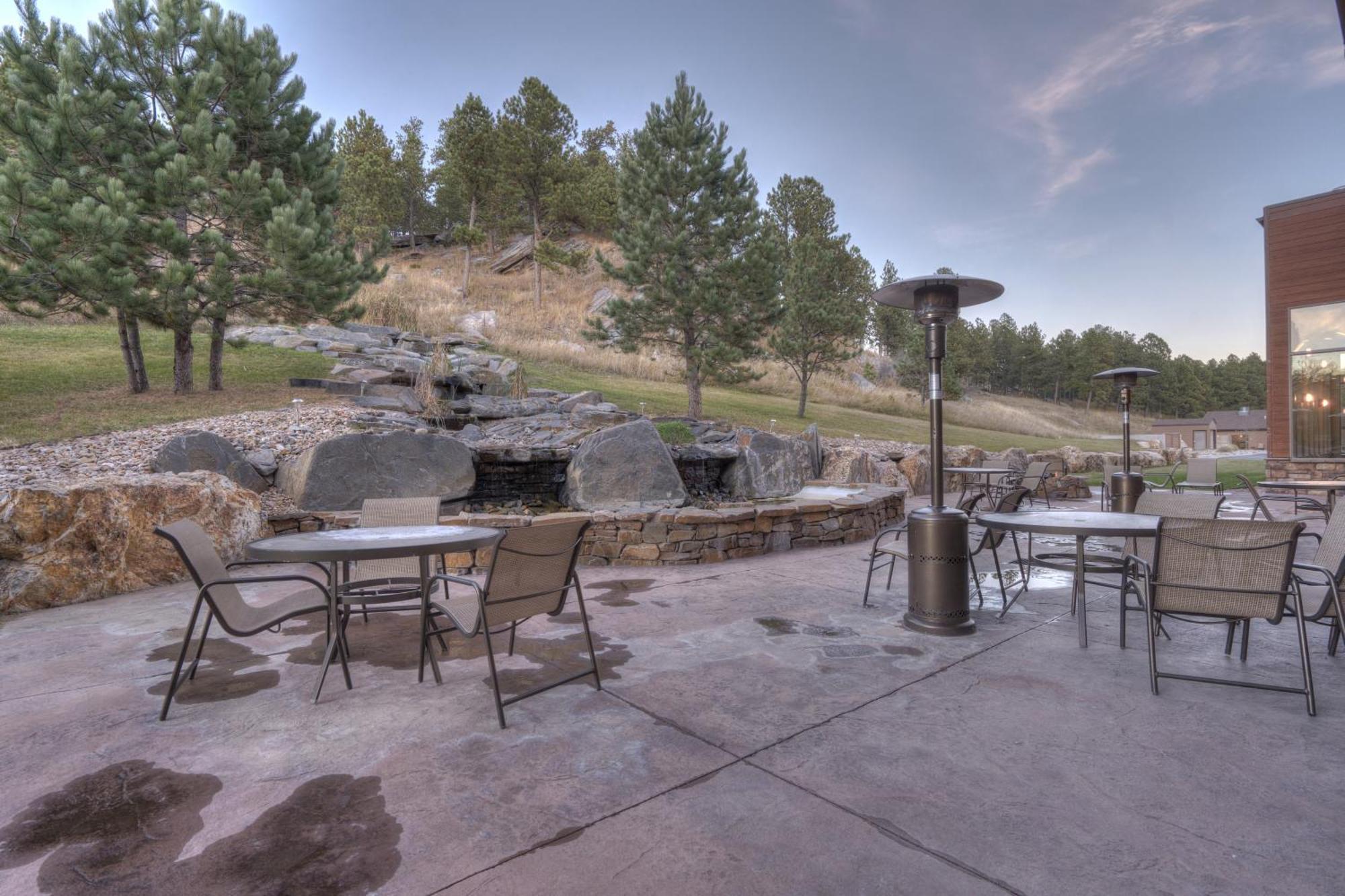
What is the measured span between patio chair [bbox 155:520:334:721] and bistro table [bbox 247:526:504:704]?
0.07 meters

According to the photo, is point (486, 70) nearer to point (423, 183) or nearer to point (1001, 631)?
point (423, 183)

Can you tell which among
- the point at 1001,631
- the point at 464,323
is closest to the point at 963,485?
the point at 1001,631

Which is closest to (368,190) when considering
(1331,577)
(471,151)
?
(471,151)

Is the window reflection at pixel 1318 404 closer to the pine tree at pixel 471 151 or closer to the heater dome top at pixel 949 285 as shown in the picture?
the heater dome top at pixel 949 285

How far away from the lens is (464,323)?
70.9 ft

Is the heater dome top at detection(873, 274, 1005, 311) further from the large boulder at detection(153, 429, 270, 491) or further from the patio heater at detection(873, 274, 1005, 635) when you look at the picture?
the large boulder at detection(153, 429, 270, 491)

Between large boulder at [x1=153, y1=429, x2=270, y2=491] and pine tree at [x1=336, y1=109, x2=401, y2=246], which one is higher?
pine tree at [x1=336, y1=109, x2=401, y2=246]

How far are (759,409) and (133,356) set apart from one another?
15105 millimetres

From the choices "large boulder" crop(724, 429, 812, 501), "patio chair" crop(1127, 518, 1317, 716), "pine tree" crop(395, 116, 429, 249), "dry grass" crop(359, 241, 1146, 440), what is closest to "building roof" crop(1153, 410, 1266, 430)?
"dry grass" crop(359, 241, 1146, 440)

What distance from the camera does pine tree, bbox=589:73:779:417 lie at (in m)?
15.7

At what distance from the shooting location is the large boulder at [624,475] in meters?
6.46

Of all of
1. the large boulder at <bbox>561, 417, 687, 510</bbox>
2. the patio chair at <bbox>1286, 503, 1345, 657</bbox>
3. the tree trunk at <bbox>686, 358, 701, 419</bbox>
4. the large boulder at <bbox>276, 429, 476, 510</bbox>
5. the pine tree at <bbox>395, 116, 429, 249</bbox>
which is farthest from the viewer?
the pine tree at <bbox>395, 116, 429, 249</bbox>

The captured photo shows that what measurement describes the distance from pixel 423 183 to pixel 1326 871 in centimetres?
4807

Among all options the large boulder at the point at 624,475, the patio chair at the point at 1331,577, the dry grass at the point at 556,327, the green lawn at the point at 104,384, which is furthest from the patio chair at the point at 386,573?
the dry grass at the point at 556,327
